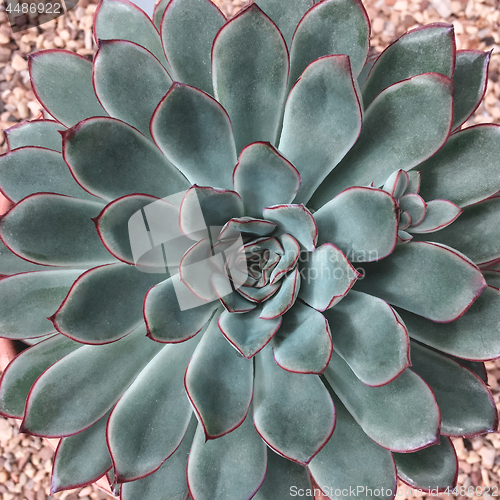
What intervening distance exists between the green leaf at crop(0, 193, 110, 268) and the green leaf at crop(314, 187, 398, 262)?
0.39 m

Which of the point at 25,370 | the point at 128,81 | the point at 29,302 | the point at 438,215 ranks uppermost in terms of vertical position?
the point at 128,81

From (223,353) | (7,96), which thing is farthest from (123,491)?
(7,96)

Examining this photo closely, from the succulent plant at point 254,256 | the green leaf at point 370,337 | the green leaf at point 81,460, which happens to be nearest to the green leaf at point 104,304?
the succulent plant at point 254,256

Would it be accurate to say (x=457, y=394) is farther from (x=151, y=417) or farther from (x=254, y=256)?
(x=151, y=417)

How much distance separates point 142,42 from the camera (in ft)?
2.73

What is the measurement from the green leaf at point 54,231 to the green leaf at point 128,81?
0.56ft

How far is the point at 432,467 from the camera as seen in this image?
0.76 m

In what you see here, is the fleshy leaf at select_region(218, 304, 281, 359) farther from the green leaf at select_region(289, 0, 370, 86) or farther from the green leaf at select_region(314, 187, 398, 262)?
the green leaf at select_region(289, 0, 370, 86)

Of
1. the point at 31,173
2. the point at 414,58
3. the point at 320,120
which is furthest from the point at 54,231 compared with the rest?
the point at 414,58

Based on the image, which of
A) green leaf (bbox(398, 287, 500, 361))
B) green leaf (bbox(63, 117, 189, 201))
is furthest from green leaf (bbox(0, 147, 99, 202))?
green leaf (bbox(398, 287, 500, 361))

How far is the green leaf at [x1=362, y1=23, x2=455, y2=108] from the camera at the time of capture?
0.73 meters

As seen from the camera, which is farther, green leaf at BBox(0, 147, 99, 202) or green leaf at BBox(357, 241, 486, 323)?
green leaf at BBox(0, 147, 99, 202)

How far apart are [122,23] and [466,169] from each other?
686mm

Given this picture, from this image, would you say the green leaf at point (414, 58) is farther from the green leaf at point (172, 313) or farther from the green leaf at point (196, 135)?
the green leaf at point (172, 313)
